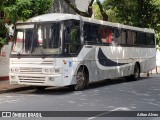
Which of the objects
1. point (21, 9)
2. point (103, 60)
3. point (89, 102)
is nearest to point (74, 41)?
point (21, 9)

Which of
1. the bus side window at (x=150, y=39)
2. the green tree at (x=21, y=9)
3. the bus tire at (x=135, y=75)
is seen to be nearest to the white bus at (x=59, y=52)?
the green tree at (x=21, y=9)

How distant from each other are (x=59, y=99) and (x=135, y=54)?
392 inches

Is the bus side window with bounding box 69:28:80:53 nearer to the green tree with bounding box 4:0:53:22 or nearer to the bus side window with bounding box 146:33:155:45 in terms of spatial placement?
the green tree with bounding box 4:0:53:22

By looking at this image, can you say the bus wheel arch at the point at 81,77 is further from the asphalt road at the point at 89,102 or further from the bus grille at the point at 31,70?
the bus grille at the point at 31,70

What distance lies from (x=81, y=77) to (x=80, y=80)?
14cm

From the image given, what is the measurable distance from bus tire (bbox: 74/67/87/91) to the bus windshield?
1.78 m

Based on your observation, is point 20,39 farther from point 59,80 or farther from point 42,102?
point 42,102

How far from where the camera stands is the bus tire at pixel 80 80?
1717cm

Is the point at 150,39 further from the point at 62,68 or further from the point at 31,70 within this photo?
the point at 31,70

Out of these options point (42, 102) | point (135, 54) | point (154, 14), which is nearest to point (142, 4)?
point (154, 14)

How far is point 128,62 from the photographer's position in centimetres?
2241

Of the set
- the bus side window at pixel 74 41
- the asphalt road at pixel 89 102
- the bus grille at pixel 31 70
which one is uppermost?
the bus side window at pixel 74 41

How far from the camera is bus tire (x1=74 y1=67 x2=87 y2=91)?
17.2m

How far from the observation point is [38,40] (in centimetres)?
1631
